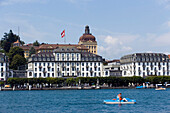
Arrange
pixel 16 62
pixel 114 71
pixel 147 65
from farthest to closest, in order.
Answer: pixel 16 62 → pixel 114 71 → pixel 147 65

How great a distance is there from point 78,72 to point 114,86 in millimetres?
17245

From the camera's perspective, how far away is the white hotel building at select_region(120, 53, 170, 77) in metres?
173

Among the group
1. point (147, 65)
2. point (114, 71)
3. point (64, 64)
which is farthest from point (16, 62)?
point (147, 65)

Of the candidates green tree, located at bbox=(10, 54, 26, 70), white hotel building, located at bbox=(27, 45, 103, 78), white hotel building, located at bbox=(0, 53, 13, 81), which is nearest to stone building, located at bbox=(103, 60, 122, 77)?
white hotel building, located at bbox=(27, 45, 103, 78)

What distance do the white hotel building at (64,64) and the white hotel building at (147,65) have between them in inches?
546

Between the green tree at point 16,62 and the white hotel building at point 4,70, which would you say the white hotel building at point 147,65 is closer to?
the green tree at point 16,62

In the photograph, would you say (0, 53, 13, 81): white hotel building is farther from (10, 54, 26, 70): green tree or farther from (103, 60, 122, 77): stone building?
(103, 60, 122, 77): stone building

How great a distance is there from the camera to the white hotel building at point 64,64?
16600cm

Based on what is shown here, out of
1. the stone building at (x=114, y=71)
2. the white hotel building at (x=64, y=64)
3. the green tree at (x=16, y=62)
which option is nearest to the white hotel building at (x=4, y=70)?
the white hotel building at (x=64, y=64)

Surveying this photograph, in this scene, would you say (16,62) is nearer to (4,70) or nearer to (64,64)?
(4,70)

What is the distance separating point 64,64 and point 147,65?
1451 inches

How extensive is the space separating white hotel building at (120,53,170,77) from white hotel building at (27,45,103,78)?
13.9 meters

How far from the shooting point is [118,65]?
192 m

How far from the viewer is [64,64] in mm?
170125
